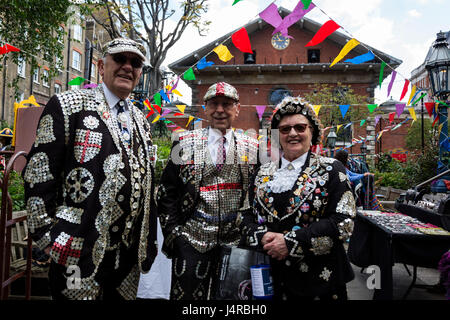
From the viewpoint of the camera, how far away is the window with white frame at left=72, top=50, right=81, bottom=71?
2732cm

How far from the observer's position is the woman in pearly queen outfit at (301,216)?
179cm

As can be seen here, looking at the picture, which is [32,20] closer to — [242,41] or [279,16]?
[242,41]

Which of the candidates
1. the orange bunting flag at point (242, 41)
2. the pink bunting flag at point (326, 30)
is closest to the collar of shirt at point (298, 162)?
the pink bunting flag at point (326, 30)

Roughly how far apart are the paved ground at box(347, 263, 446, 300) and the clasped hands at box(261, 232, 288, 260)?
2595mm

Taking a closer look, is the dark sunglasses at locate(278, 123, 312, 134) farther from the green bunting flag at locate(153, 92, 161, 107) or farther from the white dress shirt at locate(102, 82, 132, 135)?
the green bunting flag at locate(153, 92, 161, 107)

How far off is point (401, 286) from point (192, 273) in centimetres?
345

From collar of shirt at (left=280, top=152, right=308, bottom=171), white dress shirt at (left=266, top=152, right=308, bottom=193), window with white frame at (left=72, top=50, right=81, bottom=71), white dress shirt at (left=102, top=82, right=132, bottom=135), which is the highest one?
window with white frame at (left=72, top=50, right=81, bottom=71)

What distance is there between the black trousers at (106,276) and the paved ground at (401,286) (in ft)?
9.88

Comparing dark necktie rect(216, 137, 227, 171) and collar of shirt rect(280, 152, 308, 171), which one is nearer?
collar of shirt rect(280, 152, 308, 171)

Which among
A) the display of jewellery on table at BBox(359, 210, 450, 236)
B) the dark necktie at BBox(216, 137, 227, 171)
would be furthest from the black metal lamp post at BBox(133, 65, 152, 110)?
the display of jewellery on table at BBox(359, 210, 450, 236)

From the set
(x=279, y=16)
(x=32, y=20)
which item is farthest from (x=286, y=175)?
(x=32, y=20)

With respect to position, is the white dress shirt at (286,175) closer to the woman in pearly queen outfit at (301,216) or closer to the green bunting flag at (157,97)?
the woman in pearly queen outfit at (301,216)

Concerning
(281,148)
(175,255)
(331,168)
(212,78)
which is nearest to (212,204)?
(175,255)
